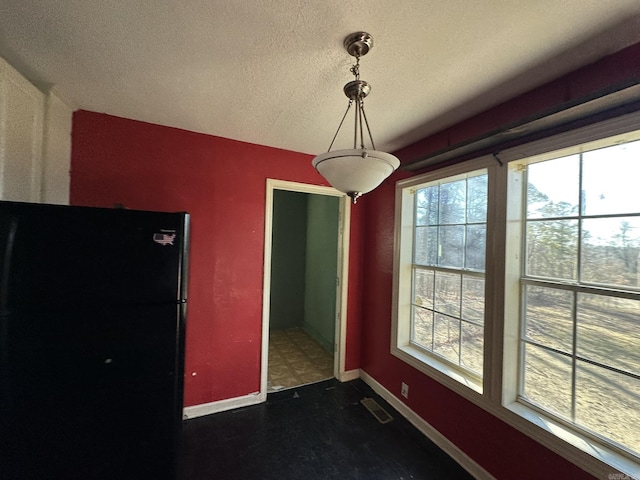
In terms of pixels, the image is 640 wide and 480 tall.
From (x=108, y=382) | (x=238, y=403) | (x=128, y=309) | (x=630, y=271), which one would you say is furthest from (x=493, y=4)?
(x=238, y=403)

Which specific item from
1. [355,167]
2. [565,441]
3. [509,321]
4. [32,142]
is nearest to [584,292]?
[509,321]

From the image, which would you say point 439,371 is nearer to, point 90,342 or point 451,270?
point 451,270

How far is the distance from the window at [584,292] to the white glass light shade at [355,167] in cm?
113

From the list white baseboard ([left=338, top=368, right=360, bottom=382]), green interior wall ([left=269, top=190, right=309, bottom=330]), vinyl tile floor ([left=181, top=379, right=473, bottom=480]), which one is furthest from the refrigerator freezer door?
green interior wall ([left=269, top=190, right=309, bottom=330])

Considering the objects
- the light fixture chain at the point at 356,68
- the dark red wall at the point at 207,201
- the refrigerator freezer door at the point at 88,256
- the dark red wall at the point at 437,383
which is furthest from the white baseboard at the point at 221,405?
the light fixture chain at the point at 356,68

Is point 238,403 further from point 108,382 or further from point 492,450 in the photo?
point 492,450

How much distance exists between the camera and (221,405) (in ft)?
7.33

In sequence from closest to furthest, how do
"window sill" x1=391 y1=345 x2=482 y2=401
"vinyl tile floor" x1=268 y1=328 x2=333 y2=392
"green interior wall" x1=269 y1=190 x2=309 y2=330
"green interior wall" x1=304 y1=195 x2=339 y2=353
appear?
"window sill" x1=391 y1=345 x2=482 y2=401 < "vinyl tile floor" x1=268 y1=328 x2=333 y2=392 < "green interior wall" x1=304 y1=195 x2=339 y2=353 < "green interior wall" x1=269 y1=190 x2=309 y2=330

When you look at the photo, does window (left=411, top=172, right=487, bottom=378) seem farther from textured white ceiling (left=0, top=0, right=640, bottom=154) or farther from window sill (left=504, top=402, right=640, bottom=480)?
textured white ceiling (left=0, top=0, right=640, bottom=154)

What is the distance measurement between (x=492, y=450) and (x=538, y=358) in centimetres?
65

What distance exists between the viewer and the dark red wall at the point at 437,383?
4.09ft

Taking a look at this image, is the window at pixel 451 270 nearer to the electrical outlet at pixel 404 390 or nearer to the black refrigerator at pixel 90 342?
the electrical outlet at pixel 404 390

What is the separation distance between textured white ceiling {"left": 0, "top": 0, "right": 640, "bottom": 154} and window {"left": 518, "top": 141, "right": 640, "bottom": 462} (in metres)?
0.58

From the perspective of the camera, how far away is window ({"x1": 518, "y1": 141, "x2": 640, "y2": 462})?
117 cm
